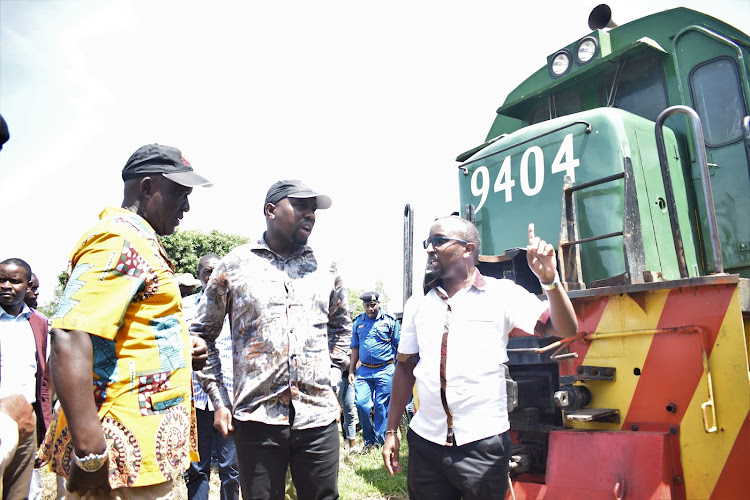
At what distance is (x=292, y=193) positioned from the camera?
282 cm

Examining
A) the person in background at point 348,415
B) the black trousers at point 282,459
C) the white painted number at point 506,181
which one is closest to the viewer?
the black trousers at point 282,459

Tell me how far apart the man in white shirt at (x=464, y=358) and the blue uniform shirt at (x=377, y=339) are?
495 centimetres

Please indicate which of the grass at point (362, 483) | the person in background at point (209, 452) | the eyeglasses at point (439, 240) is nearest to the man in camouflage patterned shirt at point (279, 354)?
the eyeglasses at point (439, 240)

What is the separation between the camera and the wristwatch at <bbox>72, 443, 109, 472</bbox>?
171 centimetres

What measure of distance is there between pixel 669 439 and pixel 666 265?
1.39 m

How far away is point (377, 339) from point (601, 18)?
4.86m

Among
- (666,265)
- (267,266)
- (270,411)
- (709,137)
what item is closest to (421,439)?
(270,411)

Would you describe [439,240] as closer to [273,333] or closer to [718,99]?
[273,333]

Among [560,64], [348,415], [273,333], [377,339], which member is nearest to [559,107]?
[560,64]

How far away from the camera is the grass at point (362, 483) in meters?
5.00

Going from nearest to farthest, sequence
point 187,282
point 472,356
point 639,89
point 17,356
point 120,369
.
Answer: point 120,369, point 472,356, point 17,356, point 639,89, point 187,282

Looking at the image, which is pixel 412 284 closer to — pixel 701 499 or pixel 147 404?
pixel 701 499

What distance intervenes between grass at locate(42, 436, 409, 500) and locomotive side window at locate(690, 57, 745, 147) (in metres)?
3.88

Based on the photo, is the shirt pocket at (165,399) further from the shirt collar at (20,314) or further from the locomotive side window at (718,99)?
the locomotive side window at (718,99)
